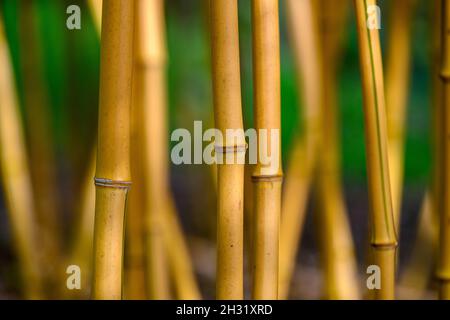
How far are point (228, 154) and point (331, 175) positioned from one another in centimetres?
46

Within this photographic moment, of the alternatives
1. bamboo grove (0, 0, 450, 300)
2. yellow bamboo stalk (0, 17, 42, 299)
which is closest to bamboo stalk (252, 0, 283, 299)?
bamboo grove (0, 0, 450, 300)

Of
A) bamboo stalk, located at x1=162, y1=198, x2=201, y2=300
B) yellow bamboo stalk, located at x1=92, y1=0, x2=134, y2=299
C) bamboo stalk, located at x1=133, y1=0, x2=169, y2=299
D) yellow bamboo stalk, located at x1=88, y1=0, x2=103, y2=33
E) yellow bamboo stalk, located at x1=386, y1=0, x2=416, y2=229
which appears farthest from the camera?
bamboo stalk, located at x1=162, y1=198, x2=201, y2=300

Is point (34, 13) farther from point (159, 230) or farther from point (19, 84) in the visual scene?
point (19, 84)

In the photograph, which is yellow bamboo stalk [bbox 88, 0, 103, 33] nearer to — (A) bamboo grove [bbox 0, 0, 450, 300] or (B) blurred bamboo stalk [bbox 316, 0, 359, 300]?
(A) bamboo grove [bbox 0, 0, 450, 300]

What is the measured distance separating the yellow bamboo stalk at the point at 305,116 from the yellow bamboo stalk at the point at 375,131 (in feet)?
1.01

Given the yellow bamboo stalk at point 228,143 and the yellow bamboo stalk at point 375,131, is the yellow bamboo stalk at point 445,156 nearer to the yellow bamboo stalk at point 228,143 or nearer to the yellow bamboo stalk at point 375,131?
the yellow bamboo stalk at point 375,131

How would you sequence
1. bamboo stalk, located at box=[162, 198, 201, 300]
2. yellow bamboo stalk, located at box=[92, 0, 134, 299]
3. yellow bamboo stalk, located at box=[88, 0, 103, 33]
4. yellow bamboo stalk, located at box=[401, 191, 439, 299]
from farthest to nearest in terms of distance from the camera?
1. yellow bamboo stalk, located at box=[401, 191, 439, 299]
2. bamboo stalk, located at box=[162, 198, 201, 300]
3. yellow bamboo stalk, located at box=[88, 0, 103, 33]
4. yellow bamboo stalk, located at box=[92, 0, 134, 299]

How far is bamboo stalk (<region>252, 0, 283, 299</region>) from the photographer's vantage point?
0.46m

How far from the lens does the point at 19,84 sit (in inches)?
65.5

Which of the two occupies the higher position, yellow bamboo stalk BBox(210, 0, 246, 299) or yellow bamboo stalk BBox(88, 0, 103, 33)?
yellow bamboo stalk BBox(88, 0, 103, 33)

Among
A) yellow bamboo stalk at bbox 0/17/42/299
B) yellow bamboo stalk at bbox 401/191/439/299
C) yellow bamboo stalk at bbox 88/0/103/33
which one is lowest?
yellow bamboo stalk at bbox 401/191/439/299

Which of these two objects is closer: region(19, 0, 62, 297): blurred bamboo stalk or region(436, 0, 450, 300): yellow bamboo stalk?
region(436, 0, 450, 300): yellow bamboo stalk

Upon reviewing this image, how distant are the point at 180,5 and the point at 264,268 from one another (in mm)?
1189

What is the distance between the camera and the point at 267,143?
479 mm
